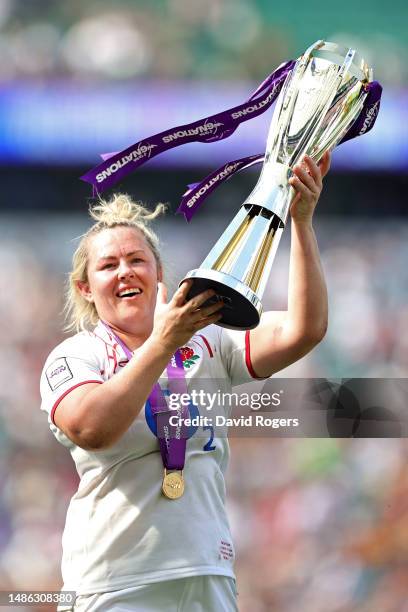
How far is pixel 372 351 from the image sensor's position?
402 centimetres

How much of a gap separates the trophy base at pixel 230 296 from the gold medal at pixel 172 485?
0.32 meters

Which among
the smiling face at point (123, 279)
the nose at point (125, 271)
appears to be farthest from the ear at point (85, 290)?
the nose at point (125, 271)

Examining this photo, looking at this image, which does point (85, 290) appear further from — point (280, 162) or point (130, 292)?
point (280, 162)

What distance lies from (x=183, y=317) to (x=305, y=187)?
0.34m

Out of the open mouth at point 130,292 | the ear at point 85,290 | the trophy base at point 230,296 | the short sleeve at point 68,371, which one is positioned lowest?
the trophy base at point 230,296

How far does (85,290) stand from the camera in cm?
A: 197

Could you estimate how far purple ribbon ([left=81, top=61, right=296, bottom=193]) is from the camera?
176cm

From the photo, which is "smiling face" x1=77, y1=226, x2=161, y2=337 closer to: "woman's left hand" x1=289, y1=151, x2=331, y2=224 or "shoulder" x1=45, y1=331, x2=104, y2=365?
"shoulder" x1=45, y1=331, x2=104, y2=365

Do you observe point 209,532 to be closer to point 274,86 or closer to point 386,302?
point 274,86

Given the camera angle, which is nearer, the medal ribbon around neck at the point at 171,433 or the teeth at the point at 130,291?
the medal ribbon around neck at the point at 171,433

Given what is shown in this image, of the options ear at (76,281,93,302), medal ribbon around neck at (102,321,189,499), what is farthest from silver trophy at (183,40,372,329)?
ear at (76,281,93,302)

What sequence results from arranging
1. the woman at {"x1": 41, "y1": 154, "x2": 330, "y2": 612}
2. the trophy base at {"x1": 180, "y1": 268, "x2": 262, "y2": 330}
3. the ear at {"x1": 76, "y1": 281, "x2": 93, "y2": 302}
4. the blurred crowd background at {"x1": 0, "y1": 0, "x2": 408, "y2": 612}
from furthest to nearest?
the blurred crowd background at {"x1": 0, "y1": 0, "x2": 408, "y2": 612}
the ear at {"x1": 76, "y1": 281, "x2": 93, "y2": 302}
the woman at {"x1": 41, "y1": 154, "x2": 330, "y2": 612}
the trophy base at {"x1": 180, "y1": 268, "x2": 262, "y2": 330}

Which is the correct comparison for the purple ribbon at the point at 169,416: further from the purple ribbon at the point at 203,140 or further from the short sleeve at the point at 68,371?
the purple ribbon at the point at 203,140

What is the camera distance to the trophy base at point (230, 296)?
1396mm
